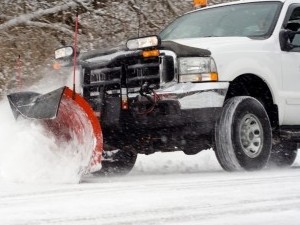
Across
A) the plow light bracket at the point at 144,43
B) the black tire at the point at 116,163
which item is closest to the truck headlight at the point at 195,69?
the plow light bracket at the point at 144,43

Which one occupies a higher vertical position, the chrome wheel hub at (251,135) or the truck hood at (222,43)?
the truck hood at (222,43)

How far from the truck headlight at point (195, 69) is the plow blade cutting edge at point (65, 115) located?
88cm

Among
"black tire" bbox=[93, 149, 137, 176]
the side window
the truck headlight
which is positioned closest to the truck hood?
the truck headlight

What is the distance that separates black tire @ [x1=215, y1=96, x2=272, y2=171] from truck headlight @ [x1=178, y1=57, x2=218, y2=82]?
369 millimetres

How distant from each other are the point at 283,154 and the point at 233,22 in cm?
189

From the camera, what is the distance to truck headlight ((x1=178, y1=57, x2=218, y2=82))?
6.11m

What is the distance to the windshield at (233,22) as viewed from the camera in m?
6.98

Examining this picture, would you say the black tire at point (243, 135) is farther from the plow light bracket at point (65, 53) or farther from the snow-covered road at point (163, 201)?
the plow light bracket at point (65, 53)

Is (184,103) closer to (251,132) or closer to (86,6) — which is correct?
(251,132)

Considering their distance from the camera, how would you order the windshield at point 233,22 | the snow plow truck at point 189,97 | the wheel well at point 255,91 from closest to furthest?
the snow plow truck at point 189,97 → the wheel well at point 255,91 → the windshield at point 233,22

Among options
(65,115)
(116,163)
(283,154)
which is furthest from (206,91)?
(283,154)

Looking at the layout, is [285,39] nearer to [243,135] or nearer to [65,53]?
[243,135]

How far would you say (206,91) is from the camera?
6078 millimetres

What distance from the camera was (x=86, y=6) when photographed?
1700 cm
